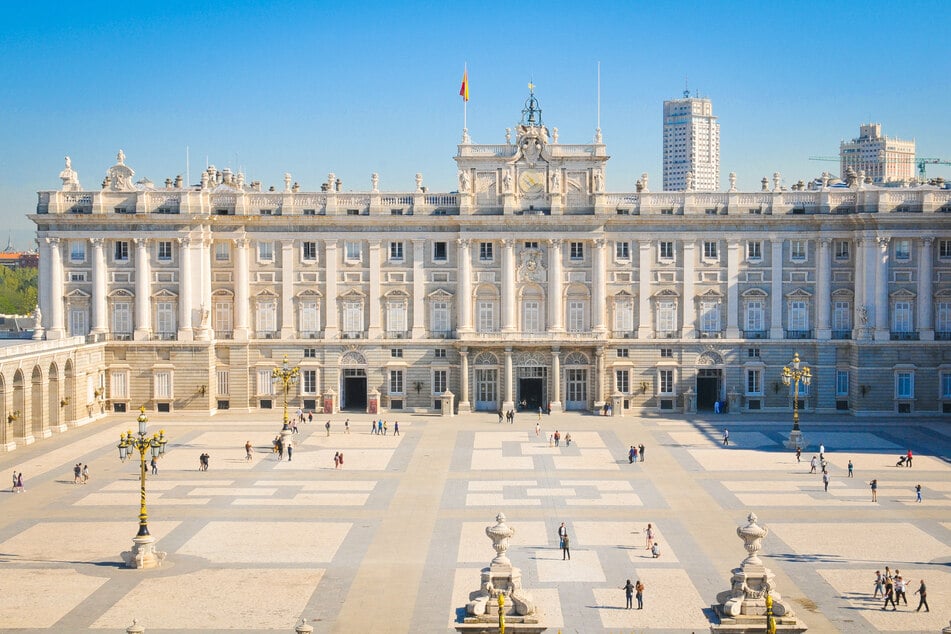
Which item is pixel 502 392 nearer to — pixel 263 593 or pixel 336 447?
pixel 336 447

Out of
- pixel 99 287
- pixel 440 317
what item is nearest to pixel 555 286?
pixel 440 317

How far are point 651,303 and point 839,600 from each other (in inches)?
1905

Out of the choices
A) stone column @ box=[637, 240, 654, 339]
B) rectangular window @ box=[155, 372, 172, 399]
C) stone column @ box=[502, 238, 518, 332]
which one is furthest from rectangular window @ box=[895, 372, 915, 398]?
rectangular window @ box=[155, 372, 172, 399]

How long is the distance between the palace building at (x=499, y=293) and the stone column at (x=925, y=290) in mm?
155

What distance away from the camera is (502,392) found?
91750mm

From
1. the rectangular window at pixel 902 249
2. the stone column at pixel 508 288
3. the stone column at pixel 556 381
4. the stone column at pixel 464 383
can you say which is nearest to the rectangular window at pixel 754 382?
the rectangular window at pixel 902 249

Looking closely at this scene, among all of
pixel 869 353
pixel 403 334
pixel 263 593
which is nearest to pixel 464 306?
pixel 403 334

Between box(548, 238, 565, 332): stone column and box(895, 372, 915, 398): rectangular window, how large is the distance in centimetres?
2443

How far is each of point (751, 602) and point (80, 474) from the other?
38.4m

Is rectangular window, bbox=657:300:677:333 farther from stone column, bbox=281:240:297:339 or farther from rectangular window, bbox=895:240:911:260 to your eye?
stone column, bbox=281:240:297:339

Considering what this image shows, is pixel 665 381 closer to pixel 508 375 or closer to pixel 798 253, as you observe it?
pixel 508 375

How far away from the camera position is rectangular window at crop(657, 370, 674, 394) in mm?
91938

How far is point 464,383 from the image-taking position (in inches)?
3593

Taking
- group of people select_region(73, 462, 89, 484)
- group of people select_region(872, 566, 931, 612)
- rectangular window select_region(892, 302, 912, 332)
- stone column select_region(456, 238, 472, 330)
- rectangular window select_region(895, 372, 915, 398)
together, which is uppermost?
stone column select_region(456, 238, 472, 330)
